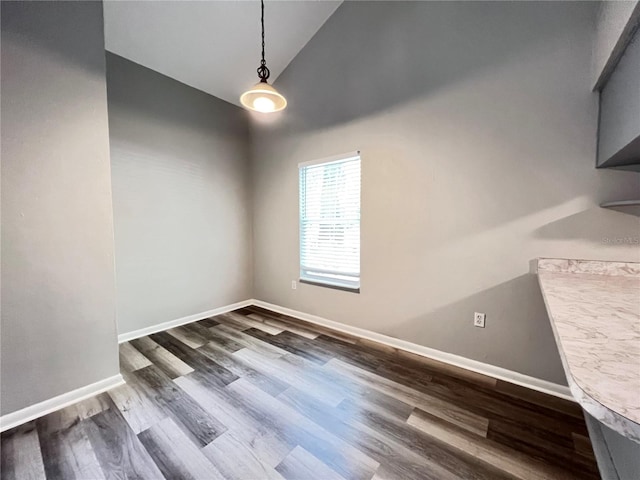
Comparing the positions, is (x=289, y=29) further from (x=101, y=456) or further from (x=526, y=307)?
(x=101, y=456)

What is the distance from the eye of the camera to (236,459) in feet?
4.42

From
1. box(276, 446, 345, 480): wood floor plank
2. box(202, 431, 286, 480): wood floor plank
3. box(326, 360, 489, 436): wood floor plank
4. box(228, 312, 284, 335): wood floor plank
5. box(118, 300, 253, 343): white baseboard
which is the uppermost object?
box(118, 300, 253, 343): white baseboard

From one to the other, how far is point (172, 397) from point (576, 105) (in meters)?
3.42

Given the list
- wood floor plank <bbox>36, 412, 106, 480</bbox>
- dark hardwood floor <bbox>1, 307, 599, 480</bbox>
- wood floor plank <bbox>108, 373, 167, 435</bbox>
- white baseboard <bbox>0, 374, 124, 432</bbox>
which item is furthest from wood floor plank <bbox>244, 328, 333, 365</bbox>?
wood floor plank <bbox>36, 412, 106, 480</bbox>

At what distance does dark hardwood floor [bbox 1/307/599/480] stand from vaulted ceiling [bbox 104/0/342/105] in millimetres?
3022

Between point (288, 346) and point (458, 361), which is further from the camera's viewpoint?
point (288, 346)

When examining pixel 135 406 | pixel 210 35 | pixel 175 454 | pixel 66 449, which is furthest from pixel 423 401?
pixel 210 35

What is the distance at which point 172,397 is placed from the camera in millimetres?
1823

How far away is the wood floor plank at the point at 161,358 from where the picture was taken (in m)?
2.14

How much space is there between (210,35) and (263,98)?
4.69ft

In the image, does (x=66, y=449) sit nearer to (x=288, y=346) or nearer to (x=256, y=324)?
(x=288, y=346)

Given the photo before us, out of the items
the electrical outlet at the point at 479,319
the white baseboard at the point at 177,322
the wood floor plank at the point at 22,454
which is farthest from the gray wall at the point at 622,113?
the white baseboard at the point at 177,322

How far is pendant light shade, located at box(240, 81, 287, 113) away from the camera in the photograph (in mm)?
1771

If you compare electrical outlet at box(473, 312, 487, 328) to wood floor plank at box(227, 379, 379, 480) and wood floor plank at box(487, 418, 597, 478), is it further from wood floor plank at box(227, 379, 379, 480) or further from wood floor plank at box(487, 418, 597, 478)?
wood floor plank at box(227, 379, 379, 480)
